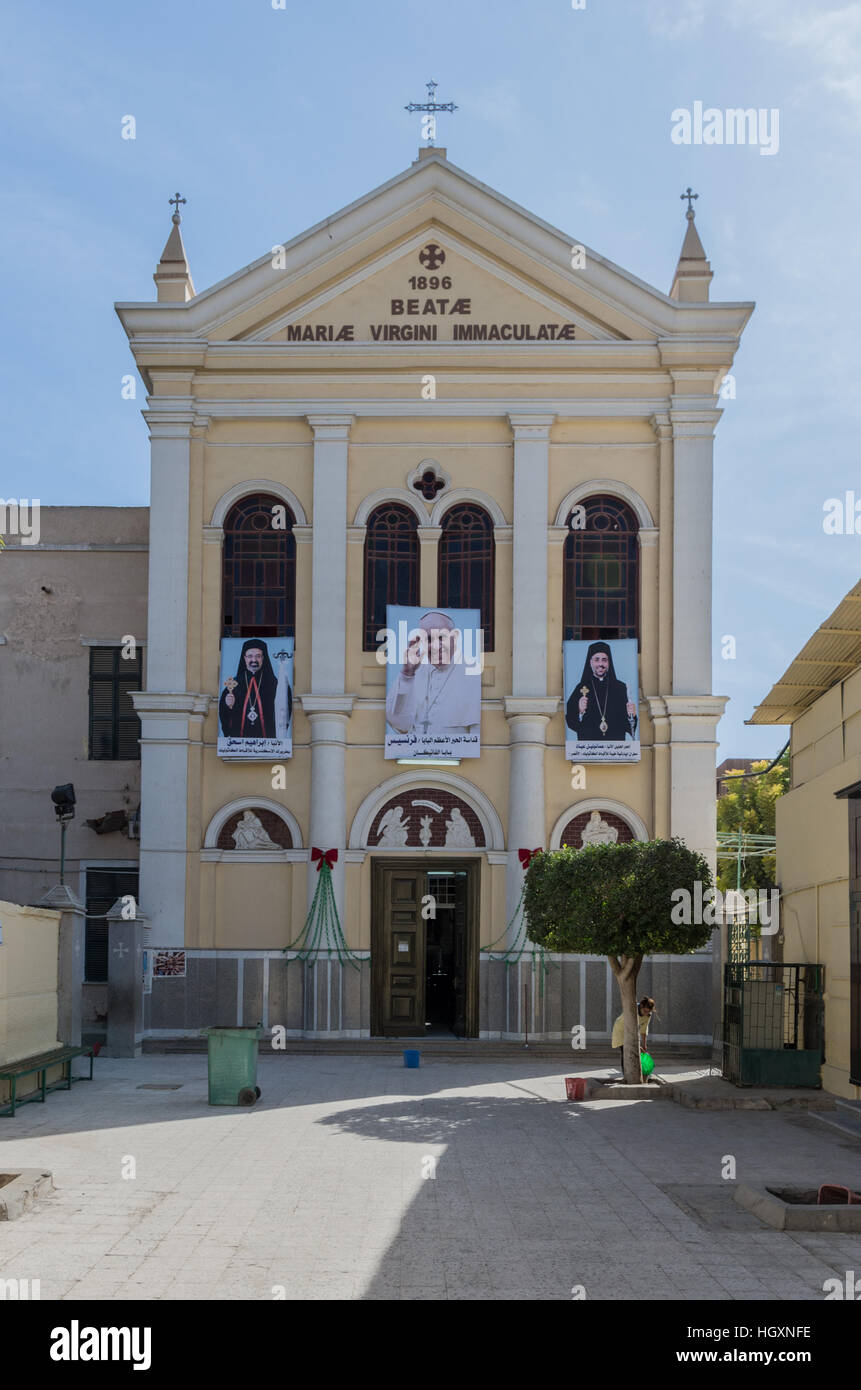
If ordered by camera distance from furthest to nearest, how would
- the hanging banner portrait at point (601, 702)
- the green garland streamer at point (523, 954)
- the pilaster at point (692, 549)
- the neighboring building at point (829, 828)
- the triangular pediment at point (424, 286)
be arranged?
the triangular pediment at point (424, 286)
the pilaster at point (692, 549)
the hanging banner portrait at point (601, 702)
the green garland streamer at point (523, 954)
the neighboring building at point (829, 828)

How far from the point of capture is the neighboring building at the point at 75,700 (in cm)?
2648

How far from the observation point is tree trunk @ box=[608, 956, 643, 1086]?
19250 millimetres

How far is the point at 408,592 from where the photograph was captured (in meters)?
25.6

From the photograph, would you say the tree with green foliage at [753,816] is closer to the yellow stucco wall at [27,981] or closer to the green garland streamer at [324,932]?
the green garland streamer at [324,932]

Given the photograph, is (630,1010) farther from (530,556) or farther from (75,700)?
(75,700)

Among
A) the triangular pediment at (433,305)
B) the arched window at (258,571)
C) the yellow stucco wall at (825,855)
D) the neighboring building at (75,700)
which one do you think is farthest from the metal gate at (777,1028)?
the triangular pediment at (433,305)

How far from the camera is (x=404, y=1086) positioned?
19906 millimetres

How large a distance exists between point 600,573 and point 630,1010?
8797 mm

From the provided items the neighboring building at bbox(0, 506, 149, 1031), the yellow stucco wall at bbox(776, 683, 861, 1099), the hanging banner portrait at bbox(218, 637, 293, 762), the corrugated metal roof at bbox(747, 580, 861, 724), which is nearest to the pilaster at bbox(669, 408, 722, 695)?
the corrugated metal roof at bbox(747, 580, 861, 724)

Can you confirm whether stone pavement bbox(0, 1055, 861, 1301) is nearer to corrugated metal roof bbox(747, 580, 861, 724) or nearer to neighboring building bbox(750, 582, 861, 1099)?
neighboring building bbox(750, 582, 861, 1099)

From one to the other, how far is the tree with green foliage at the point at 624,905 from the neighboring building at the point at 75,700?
9.65 metres

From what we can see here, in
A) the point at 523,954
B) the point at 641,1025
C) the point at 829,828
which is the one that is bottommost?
the point at 641,1025

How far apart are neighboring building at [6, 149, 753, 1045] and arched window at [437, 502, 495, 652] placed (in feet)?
0.16

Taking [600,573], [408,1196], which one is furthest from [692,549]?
[408,1196]
